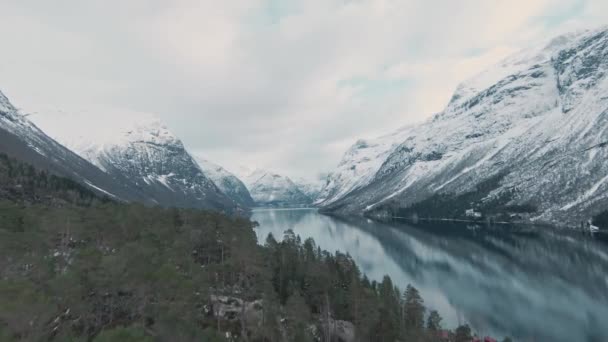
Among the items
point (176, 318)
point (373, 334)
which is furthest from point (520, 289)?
point (176, 318)

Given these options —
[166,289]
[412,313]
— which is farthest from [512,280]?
[166,289]

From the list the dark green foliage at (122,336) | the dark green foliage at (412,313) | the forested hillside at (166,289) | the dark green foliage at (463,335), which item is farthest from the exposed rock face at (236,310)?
the dark green foliage at (463,335)

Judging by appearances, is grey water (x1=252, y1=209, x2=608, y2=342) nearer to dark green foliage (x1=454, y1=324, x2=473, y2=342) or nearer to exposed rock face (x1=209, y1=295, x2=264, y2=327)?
dark green foliage (x1=454, y1=324, x2=473, y2=342)

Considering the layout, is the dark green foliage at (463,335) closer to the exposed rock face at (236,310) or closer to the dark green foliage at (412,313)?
the dark green foliage at (412,313)

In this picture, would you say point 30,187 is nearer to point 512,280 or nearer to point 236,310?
point 236,310

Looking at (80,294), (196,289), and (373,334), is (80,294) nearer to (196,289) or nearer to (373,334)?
(196,289)

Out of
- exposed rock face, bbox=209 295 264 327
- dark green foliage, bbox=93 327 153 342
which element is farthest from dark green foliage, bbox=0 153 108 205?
dark green foliage, bbox=93 327 153 342

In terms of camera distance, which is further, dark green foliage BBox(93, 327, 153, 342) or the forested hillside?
the forested hillside
